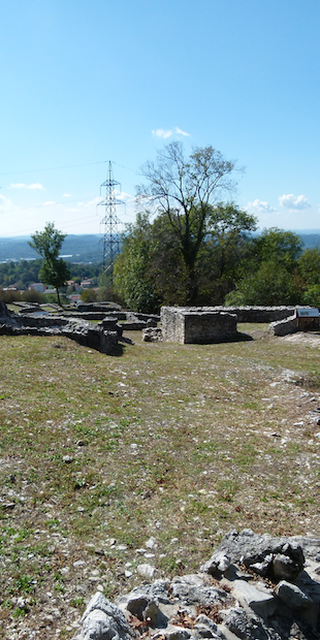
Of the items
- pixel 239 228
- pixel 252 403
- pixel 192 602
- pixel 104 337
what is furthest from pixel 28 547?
pixel 239 228

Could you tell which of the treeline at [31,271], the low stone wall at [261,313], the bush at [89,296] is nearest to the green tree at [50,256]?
the bush at [89,296]

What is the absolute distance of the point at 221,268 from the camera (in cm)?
4197

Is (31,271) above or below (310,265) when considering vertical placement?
above

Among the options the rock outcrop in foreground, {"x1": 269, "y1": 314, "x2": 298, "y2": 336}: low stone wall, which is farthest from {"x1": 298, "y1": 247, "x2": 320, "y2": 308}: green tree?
the rock outcrop in foreground

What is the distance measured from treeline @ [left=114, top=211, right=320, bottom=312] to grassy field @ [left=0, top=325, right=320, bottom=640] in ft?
64.9

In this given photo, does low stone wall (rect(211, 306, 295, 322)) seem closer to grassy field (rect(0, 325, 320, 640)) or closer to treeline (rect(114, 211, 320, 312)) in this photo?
treeline (rect(114, 211, 320, 312))

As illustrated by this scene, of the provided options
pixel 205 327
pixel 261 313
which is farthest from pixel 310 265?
pixel 205 327

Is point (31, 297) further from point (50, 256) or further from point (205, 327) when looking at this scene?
point (205, 327)

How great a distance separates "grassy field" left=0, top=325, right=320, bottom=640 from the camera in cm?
433

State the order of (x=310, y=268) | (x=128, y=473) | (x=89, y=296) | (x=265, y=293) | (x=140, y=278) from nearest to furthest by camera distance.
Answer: (x=128, y=473), (x=265, y=293), (x=140, y=278), (x=310, y=268), (x=89, y=296)

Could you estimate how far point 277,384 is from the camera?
11.3 meters

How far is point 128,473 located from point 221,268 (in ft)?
122

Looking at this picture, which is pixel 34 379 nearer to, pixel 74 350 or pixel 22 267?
pixel 74 350

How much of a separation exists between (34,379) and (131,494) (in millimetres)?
5190
